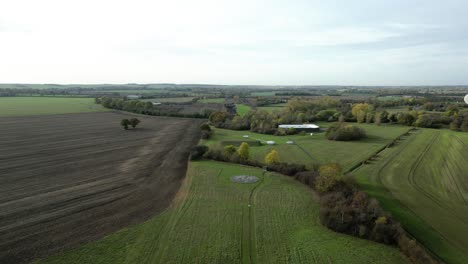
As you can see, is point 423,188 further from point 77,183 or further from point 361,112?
point 361,112

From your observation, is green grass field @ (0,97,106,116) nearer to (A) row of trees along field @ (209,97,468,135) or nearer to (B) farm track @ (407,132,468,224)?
(A) row of trees along field @ (209,97,468,135)

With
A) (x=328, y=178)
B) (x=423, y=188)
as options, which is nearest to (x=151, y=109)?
(x=328, y=178)

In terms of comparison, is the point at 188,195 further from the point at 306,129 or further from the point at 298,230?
the point at 306,129

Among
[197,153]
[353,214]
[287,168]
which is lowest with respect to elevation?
[353,214]

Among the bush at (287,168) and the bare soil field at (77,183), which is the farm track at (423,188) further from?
the bare soil field at (77,183)

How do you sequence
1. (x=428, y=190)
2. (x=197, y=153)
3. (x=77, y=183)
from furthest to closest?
(x=197, y=153)
(x=77, y=183)
(x=428, y=190)

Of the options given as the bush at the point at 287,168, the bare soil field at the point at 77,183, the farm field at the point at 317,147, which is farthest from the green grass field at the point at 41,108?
the bush at the point at 287,168

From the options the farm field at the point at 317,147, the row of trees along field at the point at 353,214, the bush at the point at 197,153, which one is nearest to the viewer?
the row of trees along field at the point at 353,214
